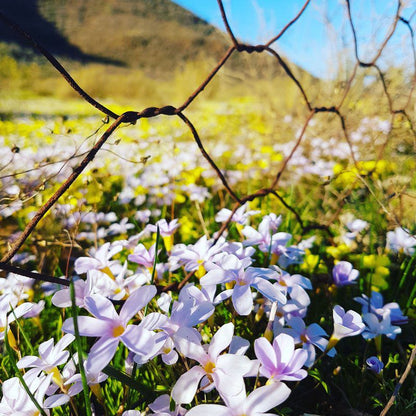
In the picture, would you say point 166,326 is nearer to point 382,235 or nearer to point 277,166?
point 382,235

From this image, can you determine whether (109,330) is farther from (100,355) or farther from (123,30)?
(123,30)

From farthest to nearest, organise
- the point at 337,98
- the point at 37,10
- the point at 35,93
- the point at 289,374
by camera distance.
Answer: the point at 37,10 < the point at 35,93 < the point at 337,98 < the point at 289,374

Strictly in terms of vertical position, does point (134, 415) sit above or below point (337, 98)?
below

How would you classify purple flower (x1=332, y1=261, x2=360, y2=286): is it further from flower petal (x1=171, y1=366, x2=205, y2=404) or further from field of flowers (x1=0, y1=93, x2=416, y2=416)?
flower petal (x1=171, y1=366, x2=205, y2=404)

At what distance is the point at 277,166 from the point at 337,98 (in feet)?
2.94

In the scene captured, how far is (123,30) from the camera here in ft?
190

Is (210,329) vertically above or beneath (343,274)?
beneath

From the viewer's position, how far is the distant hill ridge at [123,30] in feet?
163

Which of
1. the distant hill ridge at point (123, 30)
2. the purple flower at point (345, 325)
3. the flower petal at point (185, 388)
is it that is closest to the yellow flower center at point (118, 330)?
the flower petal at point (185, 388)

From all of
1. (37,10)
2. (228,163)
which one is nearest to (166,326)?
(228,163)

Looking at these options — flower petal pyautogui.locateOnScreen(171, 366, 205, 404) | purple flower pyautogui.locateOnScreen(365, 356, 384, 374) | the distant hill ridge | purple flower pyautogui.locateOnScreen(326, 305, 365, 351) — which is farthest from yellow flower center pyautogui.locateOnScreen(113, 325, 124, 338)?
the distant hill ridge

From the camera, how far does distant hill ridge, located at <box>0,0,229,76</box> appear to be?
1951 inches

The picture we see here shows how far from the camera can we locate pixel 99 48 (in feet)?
180

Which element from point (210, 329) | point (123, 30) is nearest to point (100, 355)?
point (210, 329)
